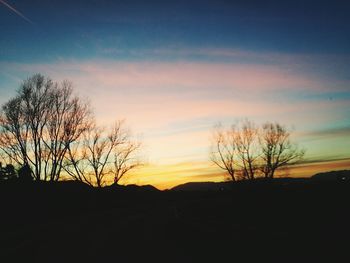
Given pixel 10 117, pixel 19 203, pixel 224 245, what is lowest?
pixel 224 245

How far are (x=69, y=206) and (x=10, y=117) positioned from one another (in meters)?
12.9

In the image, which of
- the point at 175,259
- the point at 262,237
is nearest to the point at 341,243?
the point at 262,237

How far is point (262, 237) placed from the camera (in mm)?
9586

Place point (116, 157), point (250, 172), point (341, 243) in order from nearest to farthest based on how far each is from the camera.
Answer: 1. point (341, 243)
2. point (116, 157)
3. point (250, 172)

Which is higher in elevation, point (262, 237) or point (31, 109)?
point (31, 109)

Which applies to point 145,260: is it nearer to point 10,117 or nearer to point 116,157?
point 10,117

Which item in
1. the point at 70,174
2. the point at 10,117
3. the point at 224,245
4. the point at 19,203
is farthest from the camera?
the point at 70,174

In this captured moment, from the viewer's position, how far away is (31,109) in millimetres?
35094

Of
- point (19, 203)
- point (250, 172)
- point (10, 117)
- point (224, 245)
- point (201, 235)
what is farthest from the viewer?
point (250, 172)

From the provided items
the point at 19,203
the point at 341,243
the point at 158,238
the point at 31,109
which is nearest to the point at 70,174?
the point at 31,109

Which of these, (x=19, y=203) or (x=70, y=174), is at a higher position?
(x=70, y=174)

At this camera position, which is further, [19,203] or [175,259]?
[19,203]

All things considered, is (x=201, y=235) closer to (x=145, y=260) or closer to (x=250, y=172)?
(x=145, y=260)

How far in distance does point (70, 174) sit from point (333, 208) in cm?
3567
